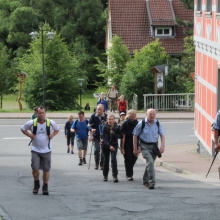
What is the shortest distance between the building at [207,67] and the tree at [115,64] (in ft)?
96.2

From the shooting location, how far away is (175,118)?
39.4 m

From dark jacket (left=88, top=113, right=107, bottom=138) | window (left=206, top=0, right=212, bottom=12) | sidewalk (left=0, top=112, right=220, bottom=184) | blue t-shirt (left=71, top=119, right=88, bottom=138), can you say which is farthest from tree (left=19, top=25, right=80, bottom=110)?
dark jacket (left=88, top=113, right=107, bottom=138)

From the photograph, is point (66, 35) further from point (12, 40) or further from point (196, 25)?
point (196, 25)

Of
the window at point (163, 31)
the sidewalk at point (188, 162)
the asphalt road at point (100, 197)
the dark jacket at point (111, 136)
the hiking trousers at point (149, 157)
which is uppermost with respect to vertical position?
the window at point (163, 31)

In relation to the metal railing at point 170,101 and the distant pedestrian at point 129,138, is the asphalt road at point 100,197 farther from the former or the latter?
the metal railing at point 170,101

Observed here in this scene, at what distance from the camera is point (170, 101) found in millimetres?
43188

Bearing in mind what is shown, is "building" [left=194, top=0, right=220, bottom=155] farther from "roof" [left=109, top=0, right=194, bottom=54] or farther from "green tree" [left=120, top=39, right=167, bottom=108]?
"roof" [left=109, top=0, right=194, bottom=54]

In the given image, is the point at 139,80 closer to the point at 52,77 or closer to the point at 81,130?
the point at 52,77

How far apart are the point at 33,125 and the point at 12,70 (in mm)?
55979

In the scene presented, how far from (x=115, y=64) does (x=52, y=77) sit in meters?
7.02

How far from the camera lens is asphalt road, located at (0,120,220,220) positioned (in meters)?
11.6

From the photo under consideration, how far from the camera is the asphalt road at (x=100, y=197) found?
37.9 feet

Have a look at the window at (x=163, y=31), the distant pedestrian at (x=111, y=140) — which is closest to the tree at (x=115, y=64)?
the window at (x=163, y=31)

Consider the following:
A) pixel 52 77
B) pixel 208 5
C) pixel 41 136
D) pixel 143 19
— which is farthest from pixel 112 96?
pixel 41 136
